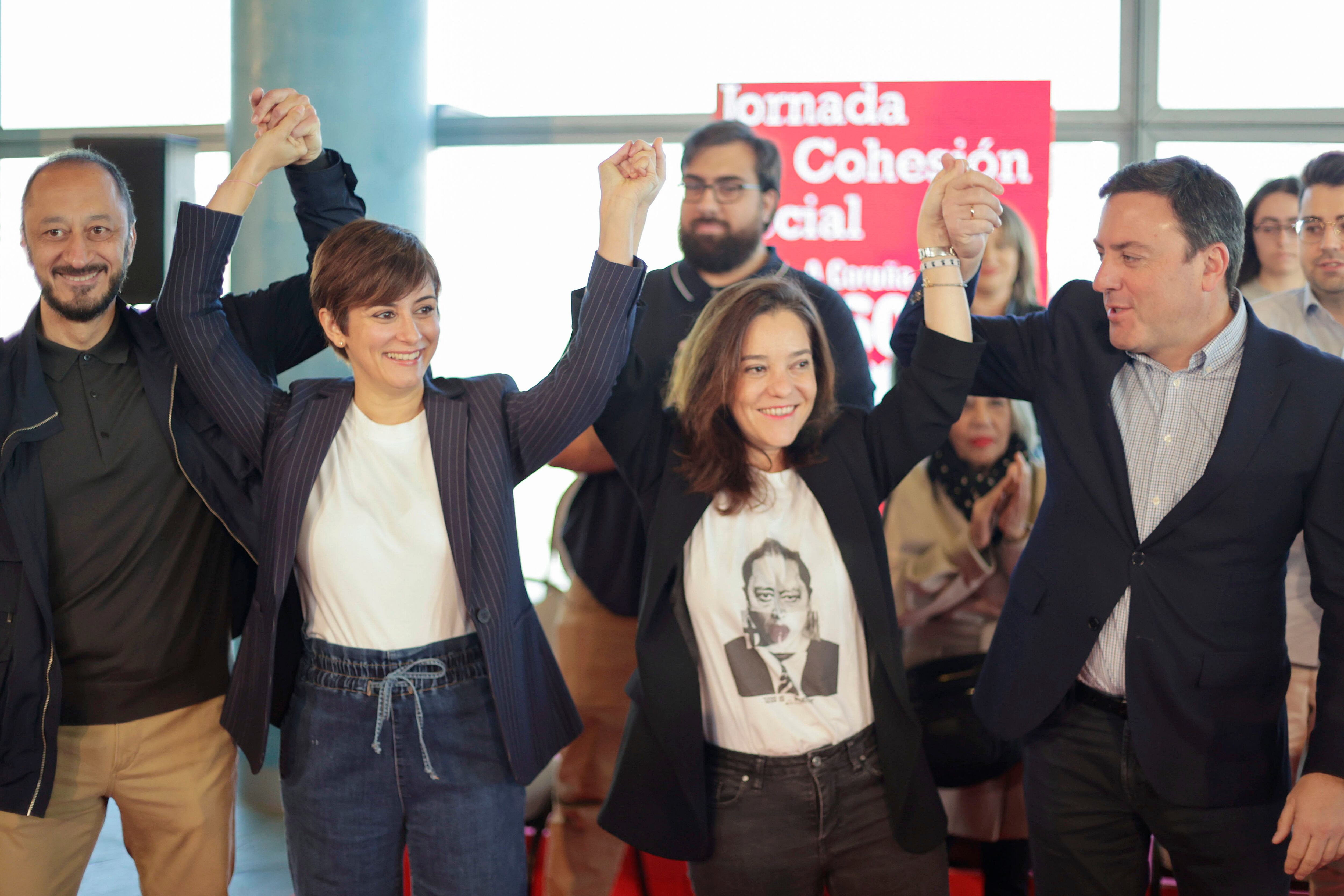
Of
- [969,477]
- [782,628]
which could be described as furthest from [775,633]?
[969,477]

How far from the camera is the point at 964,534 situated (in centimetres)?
272

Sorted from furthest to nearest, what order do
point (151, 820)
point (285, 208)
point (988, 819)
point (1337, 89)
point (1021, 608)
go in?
point (1337, 89), point (285, 208), point (988, 819), point (151, 820), point (1021, 608)

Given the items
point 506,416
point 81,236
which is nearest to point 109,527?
point 81,236

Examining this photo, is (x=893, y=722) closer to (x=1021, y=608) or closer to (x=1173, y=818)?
(x=1021, y=608)

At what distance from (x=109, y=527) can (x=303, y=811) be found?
0.67 meters

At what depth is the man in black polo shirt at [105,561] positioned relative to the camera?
1883mm

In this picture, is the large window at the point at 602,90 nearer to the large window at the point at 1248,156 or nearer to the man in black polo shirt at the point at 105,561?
the large window at the point at 1248,156

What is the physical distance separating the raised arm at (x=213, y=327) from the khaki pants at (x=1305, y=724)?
2452mm

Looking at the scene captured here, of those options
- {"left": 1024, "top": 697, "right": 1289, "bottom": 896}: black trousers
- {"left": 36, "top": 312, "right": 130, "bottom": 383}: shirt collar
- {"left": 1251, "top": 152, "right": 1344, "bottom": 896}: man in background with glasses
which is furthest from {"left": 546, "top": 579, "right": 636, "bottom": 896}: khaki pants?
{"left": 1251, "top": 152, "right": 1344, "bottom": 896}: man in background with glasses

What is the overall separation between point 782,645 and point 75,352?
146cm

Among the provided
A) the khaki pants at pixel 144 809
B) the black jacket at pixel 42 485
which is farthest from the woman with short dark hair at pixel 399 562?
the khaki pants at pixel 144 809

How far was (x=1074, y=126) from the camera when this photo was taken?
4020 mm

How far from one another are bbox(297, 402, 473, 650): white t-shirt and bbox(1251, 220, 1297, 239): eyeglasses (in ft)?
9.05

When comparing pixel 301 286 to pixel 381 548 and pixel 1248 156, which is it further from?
pixel 1248 156
